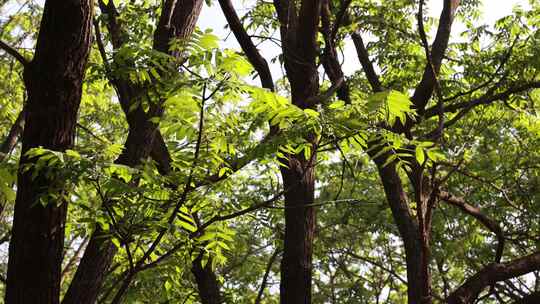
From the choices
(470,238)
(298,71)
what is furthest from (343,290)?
(298,71)

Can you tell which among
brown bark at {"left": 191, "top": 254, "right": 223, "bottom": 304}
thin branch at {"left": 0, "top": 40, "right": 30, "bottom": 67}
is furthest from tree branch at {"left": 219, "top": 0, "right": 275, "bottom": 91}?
thin branch at {"left": 0, "top": 40, "right": 30, "bottom": 67}

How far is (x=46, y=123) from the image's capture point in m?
2.65

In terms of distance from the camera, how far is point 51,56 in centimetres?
263

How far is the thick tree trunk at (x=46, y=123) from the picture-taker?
2.62m

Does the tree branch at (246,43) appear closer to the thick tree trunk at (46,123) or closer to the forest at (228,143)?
the forest at (228,143)

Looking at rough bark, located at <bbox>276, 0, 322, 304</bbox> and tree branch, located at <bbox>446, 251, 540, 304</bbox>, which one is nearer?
tree branch, located at <bbox>446, 251, 540, 304</bbox>

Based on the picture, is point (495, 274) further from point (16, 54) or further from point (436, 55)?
point (16, 54)

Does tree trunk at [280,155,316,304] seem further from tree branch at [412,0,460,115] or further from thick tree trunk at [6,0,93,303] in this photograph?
thick tree trunk at [6,0,93,303]

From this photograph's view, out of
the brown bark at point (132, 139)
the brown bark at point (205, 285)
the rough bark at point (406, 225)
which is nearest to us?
the brown bark at point (132, 139)

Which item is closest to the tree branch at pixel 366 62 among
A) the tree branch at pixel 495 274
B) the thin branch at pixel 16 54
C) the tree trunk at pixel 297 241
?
→ the tree trunk at pixel 297 241

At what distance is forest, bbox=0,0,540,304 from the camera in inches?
103

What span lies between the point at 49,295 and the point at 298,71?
3.26 m

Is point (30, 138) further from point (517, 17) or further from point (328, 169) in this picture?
point (328, 169)

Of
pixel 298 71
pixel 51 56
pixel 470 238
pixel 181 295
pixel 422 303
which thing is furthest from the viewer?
pixel 470 238
